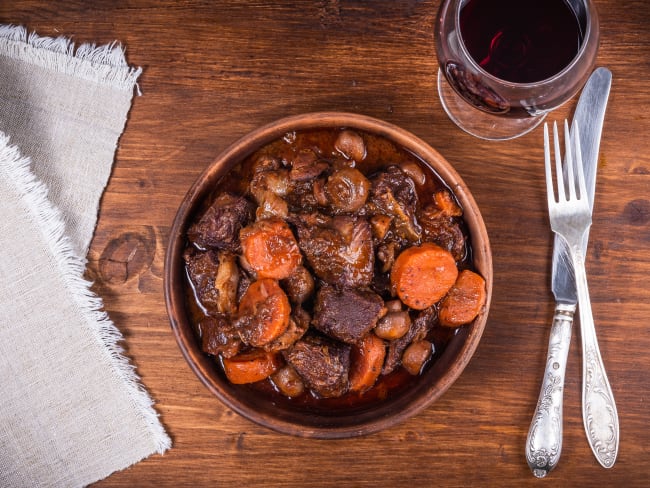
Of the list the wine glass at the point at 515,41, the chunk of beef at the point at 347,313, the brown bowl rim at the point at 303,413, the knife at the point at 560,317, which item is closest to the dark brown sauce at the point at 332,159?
the brown bowl rim at the point at 303,413

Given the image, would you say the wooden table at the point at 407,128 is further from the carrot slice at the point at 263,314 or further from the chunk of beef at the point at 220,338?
the carrot slice at the point at 263,314

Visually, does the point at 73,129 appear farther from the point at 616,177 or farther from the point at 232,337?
the point at 616,177

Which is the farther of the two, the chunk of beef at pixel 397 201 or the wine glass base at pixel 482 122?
the wine glass base at pixel 482 122

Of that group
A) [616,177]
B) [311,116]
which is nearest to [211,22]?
[311,116]

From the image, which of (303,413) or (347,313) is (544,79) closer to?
(347,313)

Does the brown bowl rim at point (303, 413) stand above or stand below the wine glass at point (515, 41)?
below

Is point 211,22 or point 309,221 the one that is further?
point 211,22
